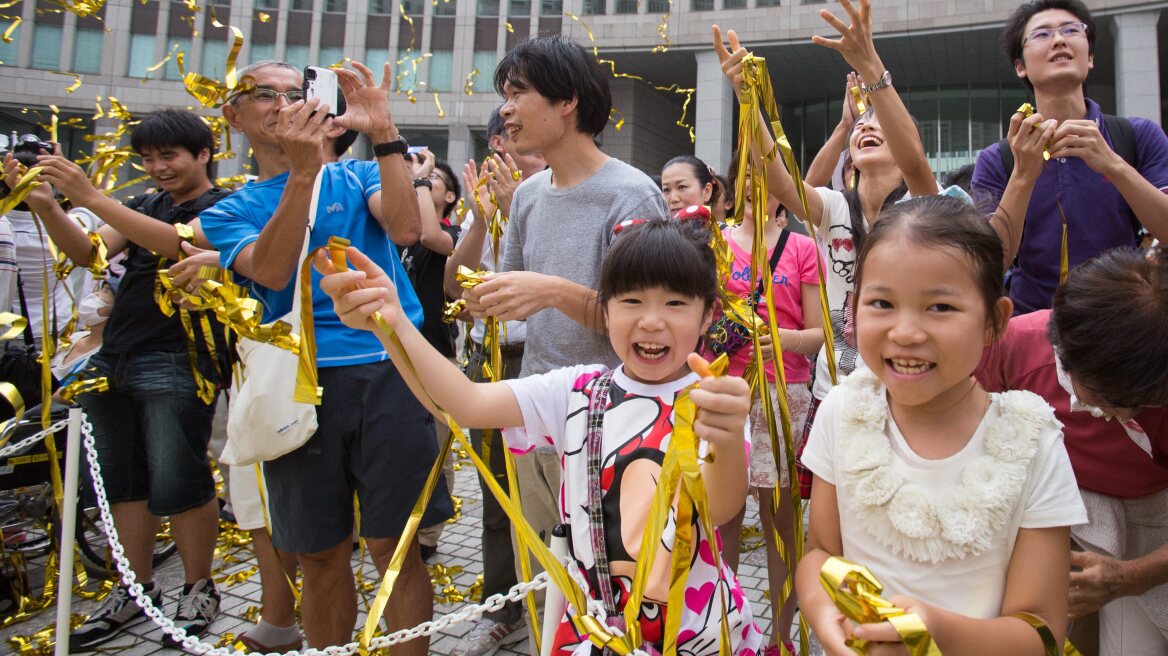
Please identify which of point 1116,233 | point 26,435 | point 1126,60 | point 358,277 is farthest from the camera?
point 1126,60

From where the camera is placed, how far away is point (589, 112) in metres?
2.38

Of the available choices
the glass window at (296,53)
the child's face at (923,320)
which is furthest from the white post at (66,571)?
the glass window at (296,53)

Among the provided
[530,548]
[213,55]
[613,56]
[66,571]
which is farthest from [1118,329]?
[213,55]

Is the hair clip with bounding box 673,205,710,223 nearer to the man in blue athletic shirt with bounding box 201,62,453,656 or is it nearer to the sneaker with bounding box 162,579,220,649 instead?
the man in blue athletic shirt with bounding box 201,62,453,656

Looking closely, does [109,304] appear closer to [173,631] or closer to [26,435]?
[26,435]

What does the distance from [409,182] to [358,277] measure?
1.03 meters

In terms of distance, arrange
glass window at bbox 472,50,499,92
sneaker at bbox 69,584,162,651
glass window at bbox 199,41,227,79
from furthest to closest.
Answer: glass window at bbox 472,50,499,92 → glass window at bbox 199,41,227,79 → sneaker at bbox 69,584,162,651

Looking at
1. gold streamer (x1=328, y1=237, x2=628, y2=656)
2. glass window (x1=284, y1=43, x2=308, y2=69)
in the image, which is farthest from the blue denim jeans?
glass window (x1=284, y1=43, x2=308, y2=69)

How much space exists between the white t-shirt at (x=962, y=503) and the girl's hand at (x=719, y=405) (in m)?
0.30

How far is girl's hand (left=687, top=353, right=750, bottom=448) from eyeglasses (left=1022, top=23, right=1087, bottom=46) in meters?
2.06

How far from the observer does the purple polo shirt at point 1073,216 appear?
2.38 m

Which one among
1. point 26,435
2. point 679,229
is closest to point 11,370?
point 26,435

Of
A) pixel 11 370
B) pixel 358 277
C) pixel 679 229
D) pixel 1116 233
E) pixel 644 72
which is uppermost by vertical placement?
pixel 644 72

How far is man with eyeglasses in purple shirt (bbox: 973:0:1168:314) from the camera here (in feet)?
7.07
